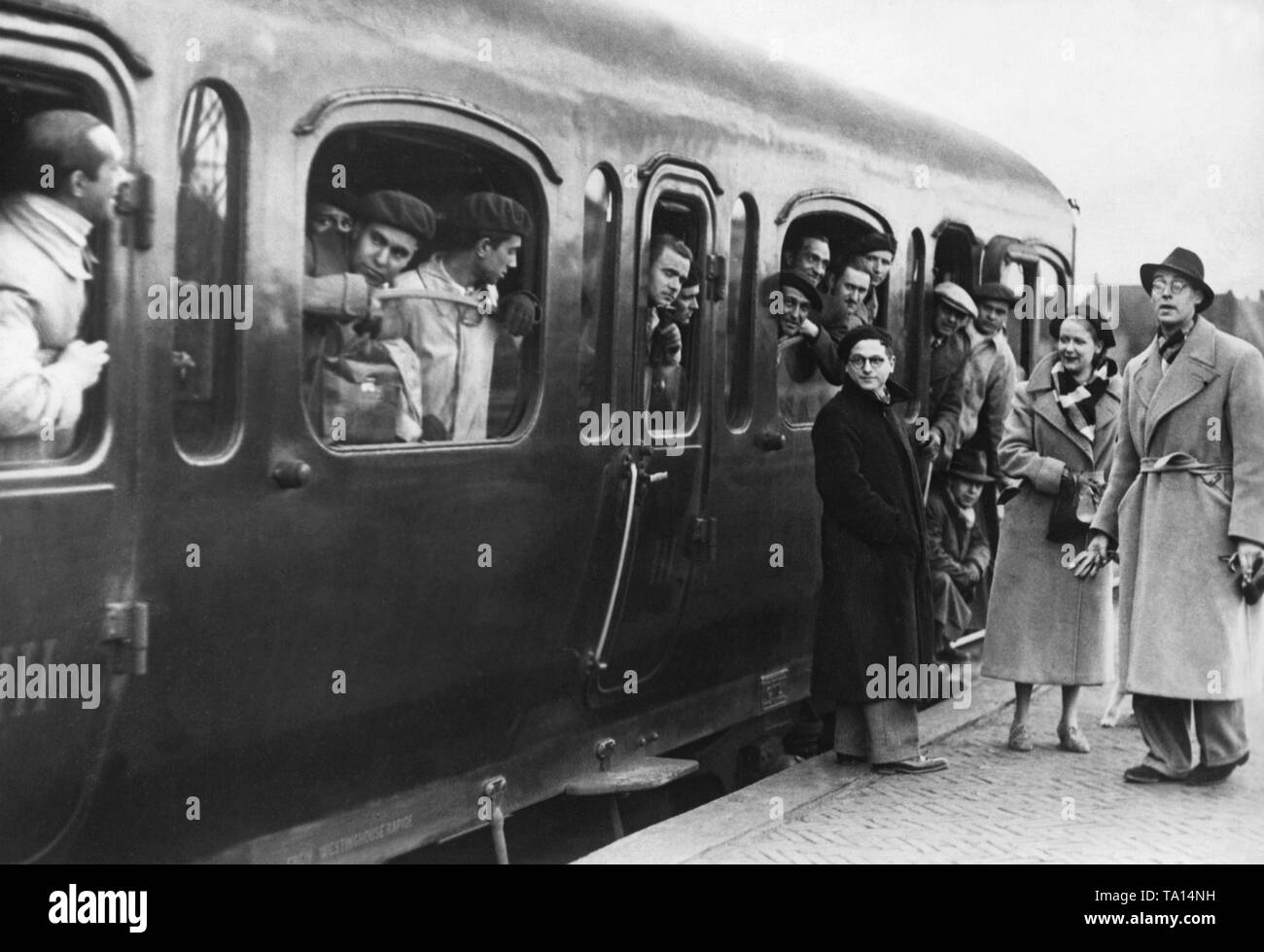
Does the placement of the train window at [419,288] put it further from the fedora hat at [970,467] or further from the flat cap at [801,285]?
the fedora hat at [970,467]

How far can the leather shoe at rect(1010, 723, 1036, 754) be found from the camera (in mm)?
7430

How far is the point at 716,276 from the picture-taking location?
6.77 m

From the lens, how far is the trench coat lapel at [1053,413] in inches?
289

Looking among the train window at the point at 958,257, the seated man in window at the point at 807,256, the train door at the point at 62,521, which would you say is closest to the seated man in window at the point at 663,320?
the seated man in window at the point at 807,256

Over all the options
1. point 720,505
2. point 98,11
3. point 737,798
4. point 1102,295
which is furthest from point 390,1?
point 1102,295

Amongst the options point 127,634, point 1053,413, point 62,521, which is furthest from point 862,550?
point 62,521

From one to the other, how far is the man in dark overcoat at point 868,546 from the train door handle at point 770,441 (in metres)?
0.48

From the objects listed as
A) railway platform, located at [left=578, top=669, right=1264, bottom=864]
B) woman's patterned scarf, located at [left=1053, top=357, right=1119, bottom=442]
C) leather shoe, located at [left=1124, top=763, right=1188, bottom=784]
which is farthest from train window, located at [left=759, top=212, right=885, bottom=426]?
leather shoe, located at [left=1124, top=763, right=1188, bottom=784]

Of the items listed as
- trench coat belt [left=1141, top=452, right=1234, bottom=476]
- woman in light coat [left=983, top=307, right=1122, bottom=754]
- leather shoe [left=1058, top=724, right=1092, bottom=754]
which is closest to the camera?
trench coat belt [left=1141, top=452, right=1234, bottom=476]

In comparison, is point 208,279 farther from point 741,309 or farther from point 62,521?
point 741,309

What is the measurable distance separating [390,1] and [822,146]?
3220 mm

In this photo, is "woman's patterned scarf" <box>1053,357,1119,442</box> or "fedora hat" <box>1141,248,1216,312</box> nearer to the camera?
"fedora hat" <box>1141,248,1216,312</box>

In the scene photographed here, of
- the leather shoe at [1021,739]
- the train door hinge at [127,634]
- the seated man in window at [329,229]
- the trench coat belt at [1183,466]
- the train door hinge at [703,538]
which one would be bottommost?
the leather shoe at [1021,739]

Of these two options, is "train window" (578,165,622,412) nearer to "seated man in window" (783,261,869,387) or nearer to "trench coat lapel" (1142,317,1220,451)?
"seated man in window" (783,261,869,387)
